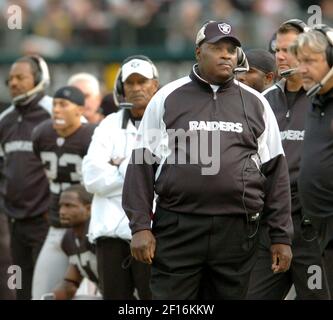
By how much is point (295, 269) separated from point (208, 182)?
1548mm

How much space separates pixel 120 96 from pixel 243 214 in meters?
2.49

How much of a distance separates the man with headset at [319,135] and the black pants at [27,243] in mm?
4120

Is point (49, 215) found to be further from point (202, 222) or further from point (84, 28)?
point (84, 28)

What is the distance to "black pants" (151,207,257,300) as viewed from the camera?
7.27m

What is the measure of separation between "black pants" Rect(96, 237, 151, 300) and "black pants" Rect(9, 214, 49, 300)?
7.29 feet

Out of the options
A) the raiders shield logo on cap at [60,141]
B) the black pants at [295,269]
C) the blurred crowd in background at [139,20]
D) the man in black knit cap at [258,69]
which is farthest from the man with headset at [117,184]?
the blurred crowd in background at [139,20]

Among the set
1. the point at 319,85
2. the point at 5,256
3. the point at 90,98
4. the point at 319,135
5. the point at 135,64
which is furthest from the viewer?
the point at 90,98

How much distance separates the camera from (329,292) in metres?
8.23

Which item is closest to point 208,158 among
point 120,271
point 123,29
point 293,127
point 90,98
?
point 293,127

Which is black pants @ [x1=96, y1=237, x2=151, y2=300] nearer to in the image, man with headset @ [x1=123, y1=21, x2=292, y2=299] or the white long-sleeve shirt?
the white long-sleeve shirt

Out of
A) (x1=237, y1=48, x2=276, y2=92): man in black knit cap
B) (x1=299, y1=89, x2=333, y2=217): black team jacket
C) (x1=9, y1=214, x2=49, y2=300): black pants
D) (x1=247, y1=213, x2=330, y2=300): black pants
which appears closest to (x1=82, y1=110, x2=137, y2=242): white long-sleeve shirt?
(x1=237, y1=48, x2=276, y2=92): man in black knit cap

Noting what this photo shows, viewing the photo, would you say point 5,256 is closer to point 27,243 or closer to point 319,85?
point 27,243

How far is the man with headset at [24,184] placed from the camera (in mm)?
11391

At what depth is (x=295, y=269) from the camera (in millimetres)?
8484
